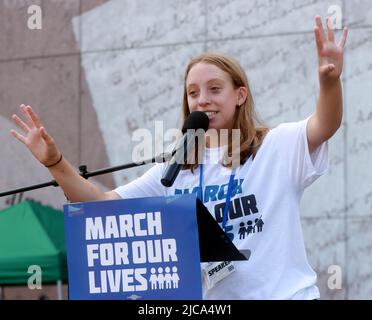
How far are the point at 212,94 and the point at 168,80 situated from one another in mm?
4452

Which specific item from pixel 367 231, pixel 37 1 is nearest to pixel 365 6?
pixel 367 231

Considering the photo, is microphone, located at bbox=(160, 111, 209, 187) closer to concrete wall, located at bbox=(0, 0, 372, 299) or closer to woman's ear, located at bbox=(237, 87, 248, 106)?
woman's ear, located at bbox=(237, 87, 248, 106)

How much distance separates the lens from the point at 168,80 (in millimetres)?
7426

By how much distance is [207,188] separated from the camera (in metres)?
2.89

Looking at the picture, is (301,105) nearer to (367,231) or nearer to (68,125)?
(367,231)

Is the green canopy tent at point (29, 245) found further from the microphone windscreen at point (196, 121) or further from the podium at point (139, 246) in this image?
the podium at point (139, 246)

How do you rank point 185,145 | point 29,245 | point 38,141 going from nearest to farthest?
point 185,145, point 38,141, point 29,245

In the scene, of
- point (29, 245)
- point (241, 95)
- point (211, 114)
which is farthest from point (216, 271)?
point (29, 245)

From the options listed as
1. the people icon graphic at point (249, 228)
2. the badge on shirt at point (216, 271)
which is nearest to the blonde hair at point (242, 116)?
the people icon graphic at point (249, 228)

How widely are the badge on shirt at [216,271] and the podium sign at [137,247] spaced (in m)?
0.42

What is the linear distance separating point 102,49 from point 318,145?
5.03 metres

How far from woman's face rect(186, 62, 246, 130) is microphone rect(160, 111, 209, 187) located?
126 mm

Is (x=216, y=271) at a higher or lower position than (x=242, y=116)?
lower

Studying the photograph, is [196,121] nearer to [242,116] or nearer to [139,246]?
[242,116]
